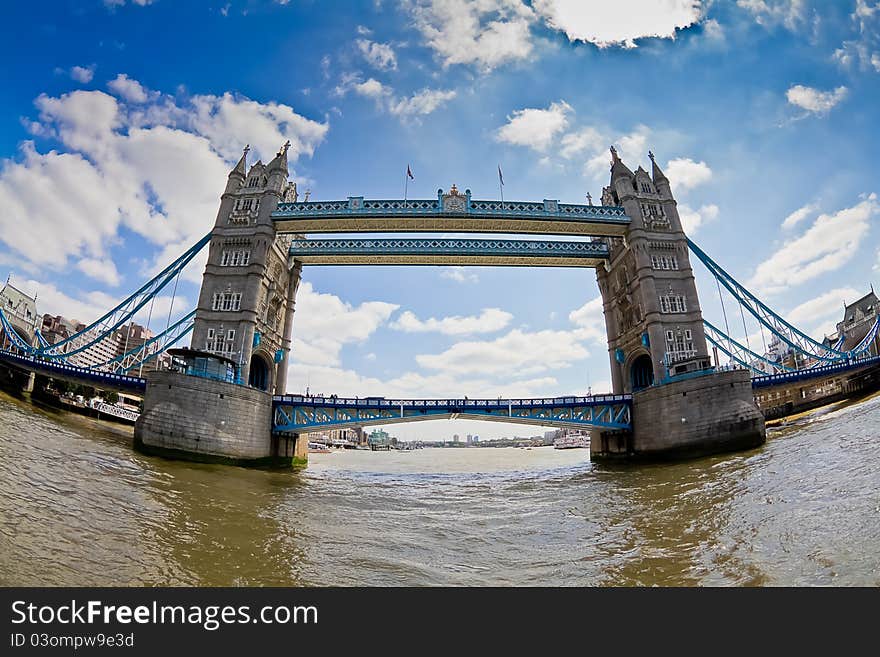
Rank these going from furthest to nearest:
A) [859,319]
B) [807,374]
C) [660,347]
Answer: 1. [859,319]
2. [807,374]
3. [660,347]

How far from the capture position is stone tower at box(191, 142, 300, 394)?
109ft

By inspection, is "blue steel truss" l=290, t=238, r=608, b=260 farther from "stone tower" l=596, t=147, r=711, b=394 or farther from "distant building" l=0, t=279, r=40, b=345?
"distant building" l=0, t=279, r=40, b=345

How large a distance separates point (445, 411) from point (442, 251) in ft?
48.8

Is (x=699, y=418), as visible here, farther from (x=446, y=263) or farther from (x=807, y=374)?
(x=446, y=263)

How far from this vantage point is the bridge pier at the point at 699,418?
1034 inches

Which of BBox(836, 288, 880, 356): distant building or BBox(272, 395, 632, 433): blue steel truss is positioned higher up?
BBox(836, 288, 880, 356): distant building

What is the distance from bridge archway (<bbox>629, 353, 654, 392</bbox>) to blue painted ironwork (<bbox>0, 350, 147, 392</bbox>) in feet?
130

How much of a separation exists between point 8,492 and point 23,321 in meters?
59.0

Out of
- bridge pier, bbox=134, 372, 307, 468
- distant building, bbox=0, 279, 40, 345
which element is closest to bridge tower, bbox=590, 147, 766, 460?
bridge pier, bbox=134, 372, 307, 468

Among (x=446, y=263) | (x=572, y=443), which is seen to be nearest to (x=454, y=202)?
(x=446, y=263)

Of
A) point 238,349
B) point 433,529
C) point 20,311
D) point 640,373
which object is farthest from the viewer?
point 20,311

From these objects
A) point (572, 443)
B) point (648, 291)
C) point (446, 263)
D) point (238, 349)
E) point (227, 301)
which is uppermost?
point (446, 263)

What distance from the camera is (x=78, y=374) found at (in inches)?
1249

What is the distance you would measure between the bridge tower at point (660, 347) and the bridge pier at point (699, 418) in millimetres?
53
